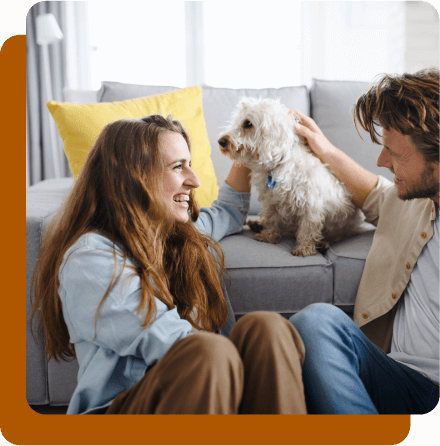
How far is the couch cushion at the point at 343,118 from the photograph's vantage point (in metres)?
1.72

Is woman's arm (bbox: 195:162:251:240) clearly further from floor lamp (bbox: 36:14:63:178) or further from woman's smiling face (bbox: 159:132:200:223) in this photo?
floor lamp (bbox: 36:14:63:178)

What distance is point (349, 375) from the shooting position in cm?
80

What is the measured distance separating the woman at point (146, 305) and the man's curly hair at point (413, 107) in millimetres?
506

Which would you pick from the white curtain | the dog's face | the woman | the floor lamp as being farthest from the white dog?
the white curtain

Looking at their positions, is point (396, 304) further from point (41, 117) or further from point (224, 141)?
point (41, 117)

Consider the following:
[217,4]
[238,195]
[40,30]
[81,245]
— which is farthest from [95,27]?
[81,245]

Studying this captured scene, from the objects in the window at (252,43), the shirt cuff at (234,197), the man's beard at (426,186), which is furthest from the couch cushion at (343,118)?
the man's beard at (426,186)

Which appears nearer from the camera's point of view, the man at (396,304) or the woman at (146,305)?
the woman at (146,305)

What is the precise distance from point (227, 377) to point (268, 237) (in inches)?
31.1

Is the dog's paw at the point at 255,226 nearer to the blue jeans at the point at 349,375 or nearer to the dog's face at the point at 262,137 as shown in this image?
the dog's face at the point at 262,137

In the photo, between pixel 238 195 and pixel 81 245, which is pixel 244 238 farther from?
pixel 81 245

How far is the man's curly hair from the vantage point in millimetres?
893

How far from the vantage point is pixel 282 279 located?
44.8 inches

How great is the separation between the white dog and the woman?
470 millimetres
